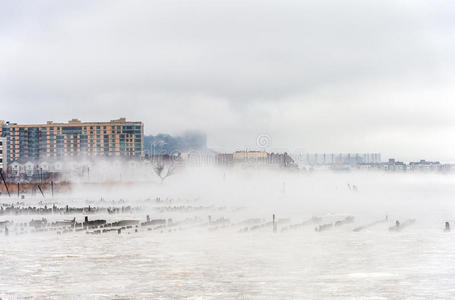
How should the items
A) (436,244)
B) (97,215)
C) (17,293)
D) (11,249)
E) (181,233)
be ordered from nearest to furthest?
1. (17,293)
2. (11,249)
3. (436,244)
4. (181,233)
5. (97,215)

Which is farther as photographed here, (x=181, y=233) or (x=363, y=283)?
(x=181, y=233)

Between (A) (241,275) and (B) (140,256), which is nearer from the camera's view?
(A) (241,275)

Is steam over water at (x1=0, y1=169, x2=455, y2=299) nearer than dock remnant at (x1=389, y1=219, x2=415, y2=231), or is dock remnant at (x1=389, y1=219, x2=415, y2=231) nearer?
steam over water at (x1=0, y1=169, x2=455, y2=299)

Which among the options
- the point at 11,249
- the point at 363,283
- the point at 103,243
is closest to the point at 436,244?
the point at 363,283

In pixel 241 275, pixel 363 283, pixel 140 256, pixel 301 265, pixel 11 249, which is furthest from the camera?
pixel 11 249

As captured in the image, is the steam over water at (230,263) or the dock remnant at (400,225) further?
the dock remnant at (400,225)

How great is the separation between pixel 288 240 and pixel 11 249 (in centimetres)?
3432

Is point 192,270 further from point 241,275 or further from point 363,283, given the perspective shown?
point 363,283

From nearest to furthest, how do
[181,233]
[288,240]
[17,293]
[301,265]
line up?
[17,293], [301,265], [288,240], [181,233]

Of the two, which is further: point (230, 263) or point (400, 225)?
point (400, 225)

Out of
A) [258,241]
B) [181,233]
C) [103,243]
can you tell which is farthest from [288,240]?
[103,243]

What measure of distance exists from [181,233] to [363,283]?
147 ft

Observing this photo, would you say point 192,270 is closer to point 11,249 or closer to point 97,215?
point 11,249

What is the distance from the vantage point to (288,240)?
9038 centimetres
